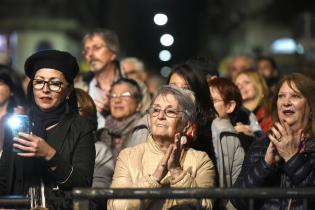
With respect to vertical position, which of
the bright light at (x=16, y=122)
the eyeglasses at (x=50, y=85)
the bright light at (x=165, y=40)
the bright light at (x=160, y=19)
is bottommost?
the bright light at (x=16, y=122)

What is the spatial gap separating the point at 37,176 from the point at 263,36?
156 feet

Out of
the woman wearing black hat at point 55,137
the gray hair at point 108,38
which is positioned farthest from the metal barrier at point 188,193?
the gray hair at point 108,38

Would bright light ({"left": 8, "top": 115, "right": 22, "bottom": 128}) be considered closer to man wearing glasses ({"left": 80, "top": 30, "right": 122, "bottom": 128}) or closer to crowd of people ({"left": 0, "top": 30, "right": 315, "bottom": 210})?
crowd of people ({"left": 0, "top": 30, "right": 315, "bottom": 210})

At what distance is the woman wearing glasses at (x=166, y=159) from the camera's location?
5.45 metres

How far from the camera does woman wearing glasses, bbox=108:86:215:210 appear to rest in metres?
5.45

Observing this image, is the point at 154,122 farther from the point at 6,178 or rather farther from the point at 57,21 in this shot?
the point at 57,21

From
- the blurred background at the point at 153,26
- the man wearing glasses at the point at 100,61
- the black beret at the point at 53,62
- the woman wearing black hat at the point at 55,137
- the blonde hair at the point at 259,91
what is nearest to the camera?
the woman wearing black hat at the point at 55,137

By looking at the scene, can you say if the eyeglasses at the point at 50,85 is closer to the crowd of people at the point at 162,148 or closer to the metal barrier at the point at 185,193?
the crowd of people at the point at 162,148

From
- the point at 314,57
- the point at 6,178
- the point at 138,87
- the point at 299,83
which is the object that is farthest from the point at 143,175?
the point at 314,57

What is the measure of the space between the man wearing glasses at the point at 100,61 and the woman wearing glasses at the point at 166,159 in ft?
11.8

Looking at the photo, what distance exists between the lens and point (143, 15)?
7488cm

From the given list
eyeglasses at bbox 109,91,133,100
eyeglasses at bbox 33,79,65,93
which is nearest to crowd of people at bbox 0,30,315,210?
eyeglasses at bbox 33,79,65,93

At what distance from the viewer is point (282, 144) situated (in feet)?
18.4

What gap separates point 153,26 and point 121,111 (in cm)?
5647
